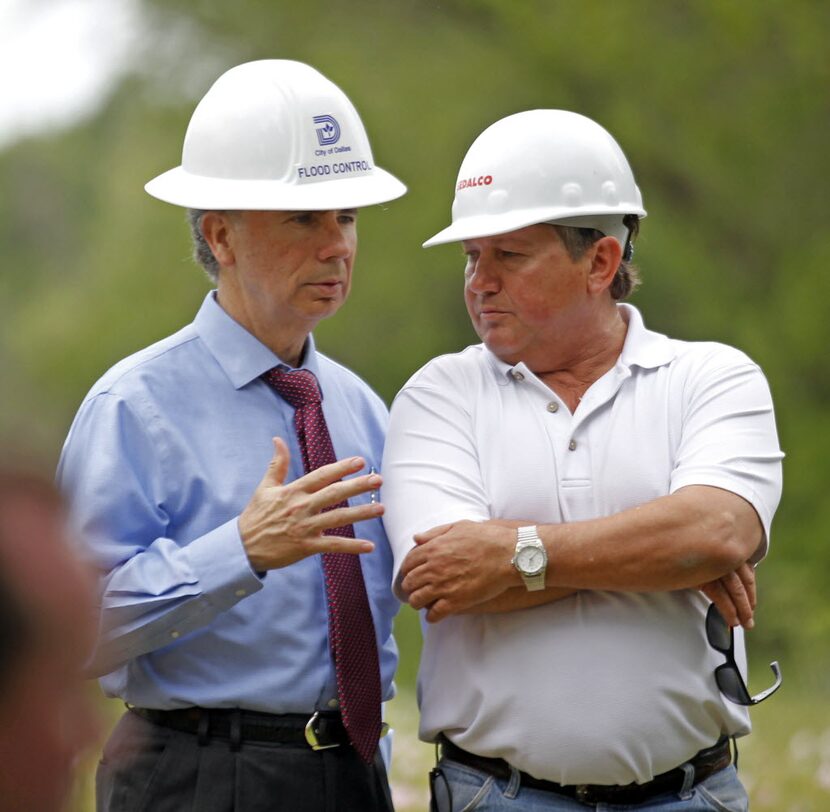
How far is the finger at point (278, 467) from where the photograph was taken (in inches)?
125

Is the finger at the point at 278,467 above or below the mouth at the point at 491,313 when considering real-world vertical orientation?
below

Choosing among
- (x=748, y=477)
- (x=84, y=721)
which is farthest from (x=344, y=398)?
(x=84, y=721)

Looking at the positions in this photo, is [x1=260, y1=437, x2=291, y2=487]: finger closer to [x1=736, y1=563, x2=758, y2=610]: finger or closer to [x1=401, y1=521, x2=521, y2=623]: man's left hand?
[x1=401, y1=521, x2=521, y2=623]: man's left hand

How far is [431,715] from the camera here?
340 centimetres

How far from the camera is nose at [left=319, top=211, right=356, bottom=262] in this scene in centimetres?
357

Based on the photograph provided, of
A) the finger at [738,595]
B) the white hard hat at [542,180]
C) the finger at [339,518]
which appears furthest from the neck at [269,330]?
the finger at [738,595]

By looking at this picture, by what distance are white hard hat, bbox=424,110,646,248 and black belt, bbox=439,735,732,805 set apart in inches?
47.4

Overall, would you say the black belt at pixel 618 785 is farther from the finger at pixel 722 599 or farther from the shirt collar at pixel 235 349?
the shirt collar at pixel 235 349

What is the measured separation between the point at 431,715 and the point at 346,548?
1.78ft

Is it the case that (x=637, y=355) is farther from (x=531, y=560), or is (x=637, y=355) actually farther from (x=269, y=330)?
(x=269, y=330)

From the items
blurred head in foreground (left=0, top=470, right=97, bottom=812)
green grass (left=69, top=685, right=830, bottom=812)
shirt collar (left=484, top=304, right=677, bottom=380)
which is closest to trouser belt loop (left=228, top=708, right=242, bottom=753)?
shirt collar (left=484, top=304, right=677, bottom=380)

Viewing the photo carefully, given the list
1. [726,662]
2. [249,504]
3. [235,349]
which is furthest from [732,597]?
[235,349]

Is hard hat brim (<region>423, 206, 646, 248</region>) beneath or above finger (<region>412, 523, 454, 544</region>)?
above

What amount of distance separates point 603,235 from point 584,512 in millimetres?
700
